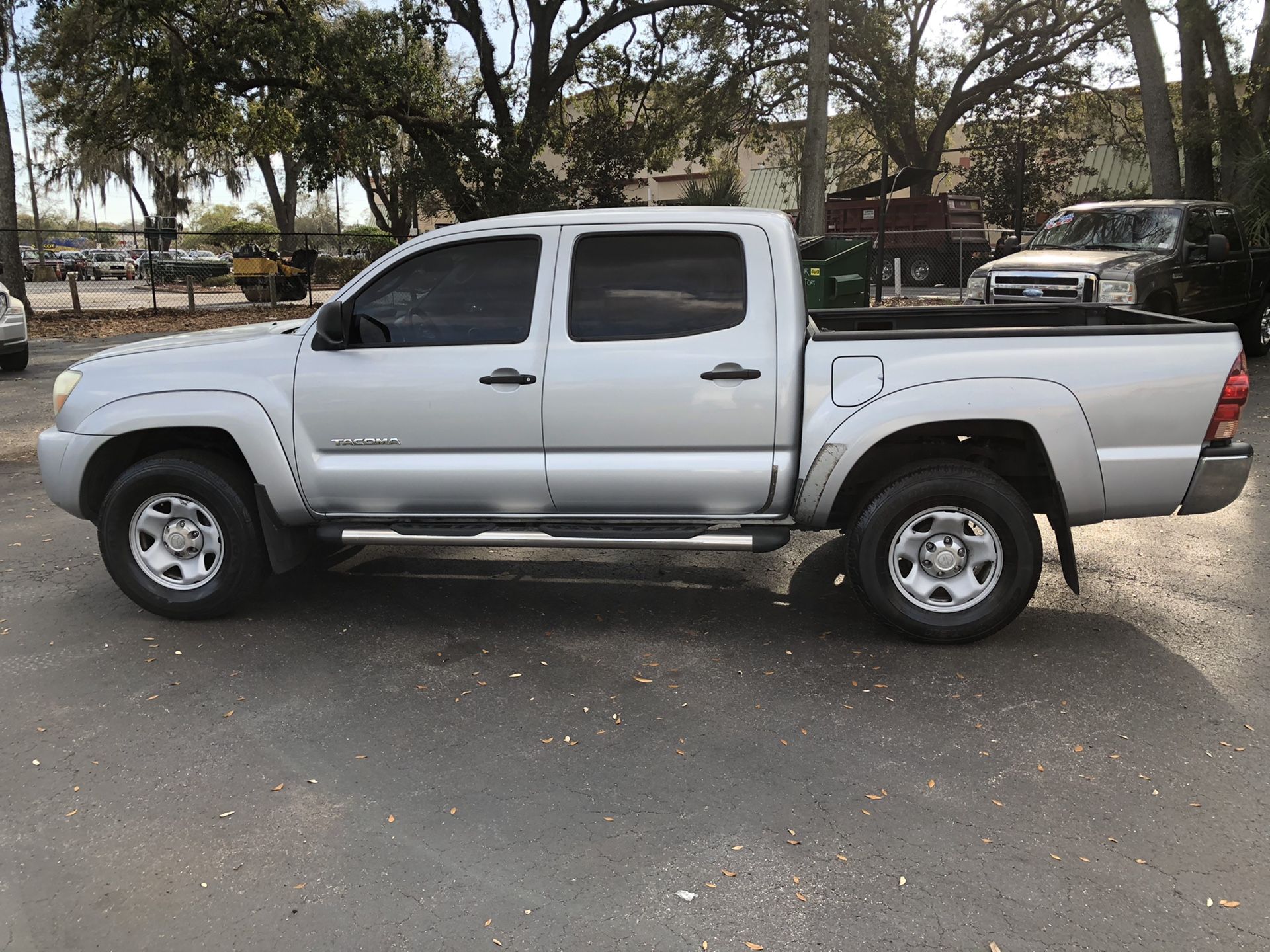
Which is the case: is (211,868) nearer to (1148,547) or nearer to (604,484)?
(604,484)

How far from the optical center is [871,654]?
4.53m

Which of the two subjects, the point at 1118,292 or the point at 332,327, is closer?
the point at 332,327

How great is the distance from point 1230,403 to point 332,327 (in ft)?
13.2

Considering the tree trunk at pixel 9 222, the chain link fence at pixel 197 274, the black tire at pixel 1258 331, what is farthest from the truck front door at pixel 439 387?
the tree trunk at pixel 9 222

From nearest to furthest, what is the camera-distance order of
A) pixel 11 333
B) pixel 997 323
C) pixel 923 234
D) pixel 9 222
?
pixel 997 323 < pixel 11 333 < pixel 9 222 < pixel 923 234

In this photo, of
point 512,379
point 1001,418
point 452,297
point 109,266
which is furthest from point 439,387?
point 109,266

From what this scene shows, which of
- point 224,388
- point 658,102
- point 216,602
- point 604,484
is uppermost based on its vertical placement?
point 658,102

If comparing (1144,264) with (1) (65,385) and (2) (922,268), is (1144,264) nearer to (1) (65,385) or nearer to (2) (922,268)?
(1) (65,385)

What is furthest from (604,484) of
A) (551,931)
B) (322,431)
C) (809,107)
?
(809,107)

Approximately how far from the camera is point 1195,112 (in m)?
16.7

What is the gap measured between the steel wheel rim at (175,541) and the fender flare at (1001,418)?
305 cm

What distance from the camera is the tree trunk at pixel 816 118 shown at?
13.7m

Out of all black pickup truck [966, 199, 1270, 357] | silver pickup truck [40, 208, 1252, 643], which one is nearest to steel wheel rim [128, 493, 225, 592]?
silver pickup truck [40, 208, 1252, 643]

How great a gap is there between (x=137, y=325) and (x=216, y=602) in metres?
16.6
